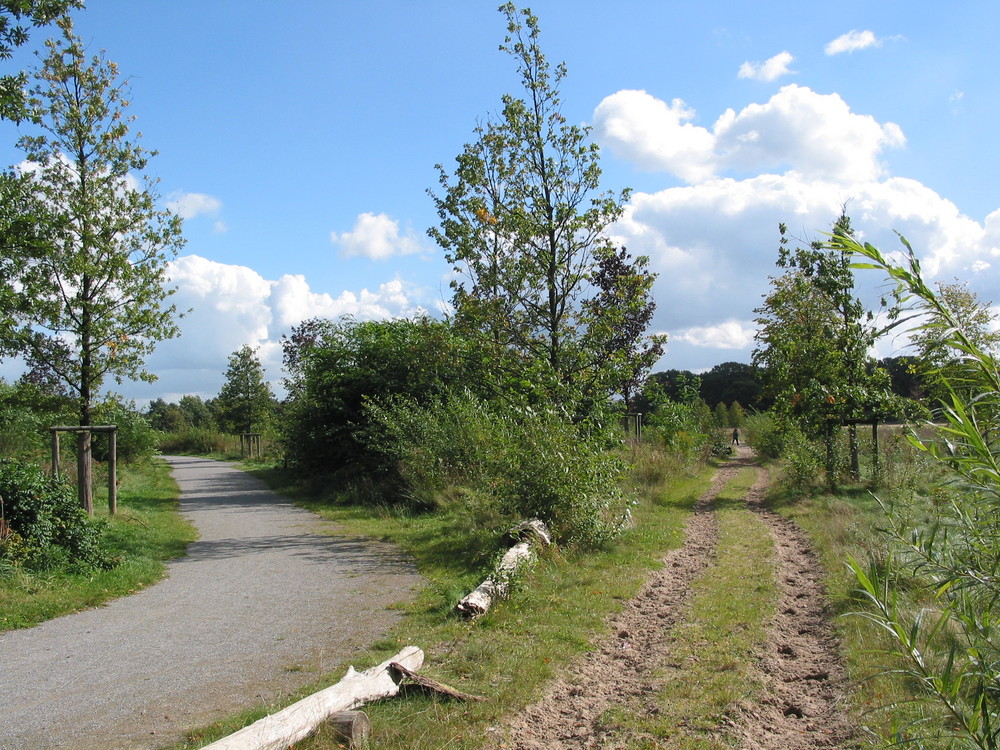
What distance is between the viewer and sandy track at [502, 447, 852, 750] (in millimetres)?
4754

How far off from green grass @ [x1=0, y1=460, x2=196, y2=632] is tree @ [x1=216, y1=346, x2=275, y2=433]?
2686 centimetres

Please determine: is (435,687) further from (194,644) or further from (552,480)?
(552,480)

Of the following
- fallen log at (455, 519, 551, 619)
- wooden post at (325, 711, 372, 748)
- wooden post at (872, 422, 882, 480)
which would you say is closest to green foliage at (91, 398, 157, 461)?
fallen log at (455, 519, 551, 619)

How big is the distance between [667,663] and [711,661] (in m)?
0.36

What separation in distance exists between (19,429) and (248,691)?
13.3 meters

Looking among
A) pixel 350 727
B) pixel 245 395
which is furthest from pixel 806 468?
pixel 245 395

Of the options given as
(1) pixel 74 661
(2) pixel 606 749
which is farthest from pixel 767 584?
(1) pixel 74 661

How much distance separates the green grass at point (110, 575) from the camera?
25.6ft

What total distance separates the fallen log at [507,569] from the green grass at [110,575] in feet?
14.3

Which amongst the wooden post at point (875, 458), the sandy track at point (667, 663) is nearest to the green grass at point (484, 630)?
the sandy track at point (667, 663)

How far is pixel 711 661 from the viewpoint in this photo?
19.9 feet

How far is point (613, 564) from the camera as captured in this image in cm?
1002

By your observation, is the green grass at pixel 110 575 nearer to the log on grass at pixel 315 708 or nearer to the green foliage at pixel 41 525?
the green foliage at pixel 41 525

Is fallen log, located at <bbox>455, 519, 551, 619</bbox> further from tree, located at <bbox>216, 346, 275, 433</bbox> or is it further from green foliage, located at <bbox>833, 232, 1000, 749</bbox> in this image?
tree, located at <bbox>216, 346, 275, 433</bbox>
